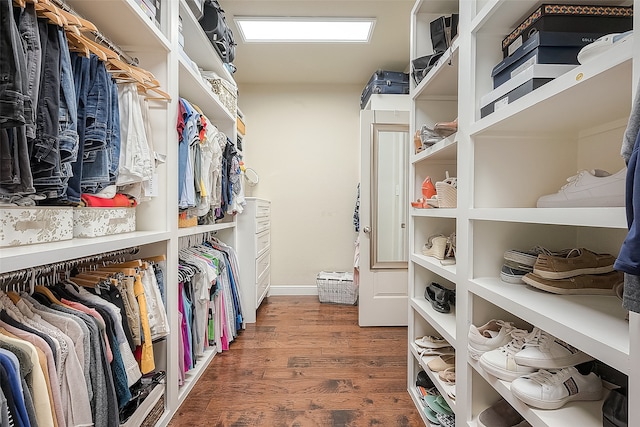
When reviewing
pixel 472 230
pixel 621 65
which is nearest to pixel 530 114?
pixel 621 65

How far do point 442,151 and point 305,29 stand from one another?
1.81 metres

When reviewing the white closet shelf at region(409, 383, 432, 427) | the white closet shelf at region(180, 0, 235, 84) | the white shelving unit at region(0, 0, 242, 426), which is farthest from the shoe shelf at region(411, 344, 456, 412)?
the white closet shelf at region(180, 0, 235, 84)

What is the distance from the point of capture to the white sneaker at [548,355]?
86cm

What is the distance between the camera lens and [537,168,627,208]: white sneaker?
2.49ft

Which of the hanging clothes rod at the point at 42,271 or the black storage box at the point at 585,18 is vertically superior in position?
the black storage box at the point at 585,18

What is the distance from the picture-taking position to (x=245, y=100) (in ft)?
12.1

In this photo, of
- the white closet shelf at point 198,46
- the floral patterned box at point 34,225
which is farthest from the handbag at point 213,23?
the floral patterned box at point 34,225

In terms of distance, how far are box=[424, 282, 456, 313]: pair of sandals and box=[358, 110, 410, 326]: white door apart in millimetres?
1080

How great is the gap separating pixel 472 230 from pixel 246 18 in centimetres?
233

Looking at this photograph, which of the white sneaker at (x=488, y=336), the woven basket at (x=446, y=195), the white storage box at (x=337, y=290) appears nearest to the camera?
the white sneaker at (x=488, y=336)

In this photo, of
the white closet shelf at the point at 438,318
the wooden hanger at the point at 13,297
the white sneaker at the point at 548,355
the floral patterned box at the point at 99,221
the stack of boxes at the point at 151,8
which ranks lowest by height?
the white closet shelf at the point at 438,318

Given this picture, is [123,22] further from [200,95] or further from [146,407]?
[146,407]

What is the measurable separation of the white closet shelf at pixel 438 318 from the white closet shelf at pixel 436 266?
210 millimetres

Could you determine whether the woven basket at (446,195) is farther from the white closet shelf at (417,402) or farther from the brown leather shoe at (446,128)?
the white closet shelf at (417,402)
